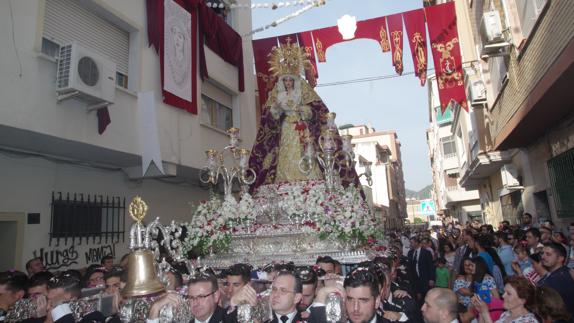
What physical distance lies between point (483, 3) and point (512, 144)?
3856 millimetres

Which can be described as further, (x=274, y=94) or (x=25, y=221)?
(x=274, y=94)

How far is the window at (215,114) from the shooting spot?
11.9m

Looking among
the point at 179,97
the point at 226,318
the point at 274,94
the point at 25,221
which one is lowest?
the point at 226,318

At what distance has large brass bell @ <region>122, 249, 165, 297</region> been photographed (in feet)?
8.09

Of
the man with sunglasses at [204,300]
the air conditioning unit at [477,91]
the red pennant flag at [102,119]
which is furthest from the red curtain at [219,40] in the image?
the man with sunglasses at [204,300]

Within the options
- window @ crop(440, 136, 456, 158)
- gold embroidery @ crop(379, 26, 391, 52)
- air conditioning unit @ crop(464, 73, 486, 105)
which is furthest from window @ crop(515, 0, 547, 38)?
window @ crop(440, 136, 456, 158)

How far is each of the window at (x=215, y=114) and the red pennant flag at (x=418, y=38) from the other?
5669mm

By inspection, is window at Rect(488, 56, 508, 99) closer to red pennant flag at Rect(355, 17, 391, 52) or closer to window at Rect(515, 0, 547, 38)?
window at Rect(515, 0, 547, 38)

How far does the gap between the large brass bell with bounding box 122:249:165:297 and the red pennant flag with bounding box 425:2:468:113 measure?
1063 centimetres

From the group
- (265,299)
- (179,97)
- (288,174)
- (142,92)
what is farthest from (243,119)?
(265,299)

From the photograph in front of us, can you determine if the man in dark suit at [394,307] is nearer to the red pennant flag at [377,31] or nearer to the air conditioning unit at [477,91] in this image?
the red pennant flag at [377,31]

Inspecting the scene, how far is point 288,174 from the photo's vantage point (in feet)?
25.2

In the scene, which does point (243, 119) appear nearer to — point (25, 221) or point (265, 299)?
point (25, 221)

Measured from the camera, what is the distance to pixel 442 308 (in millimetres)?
2930
